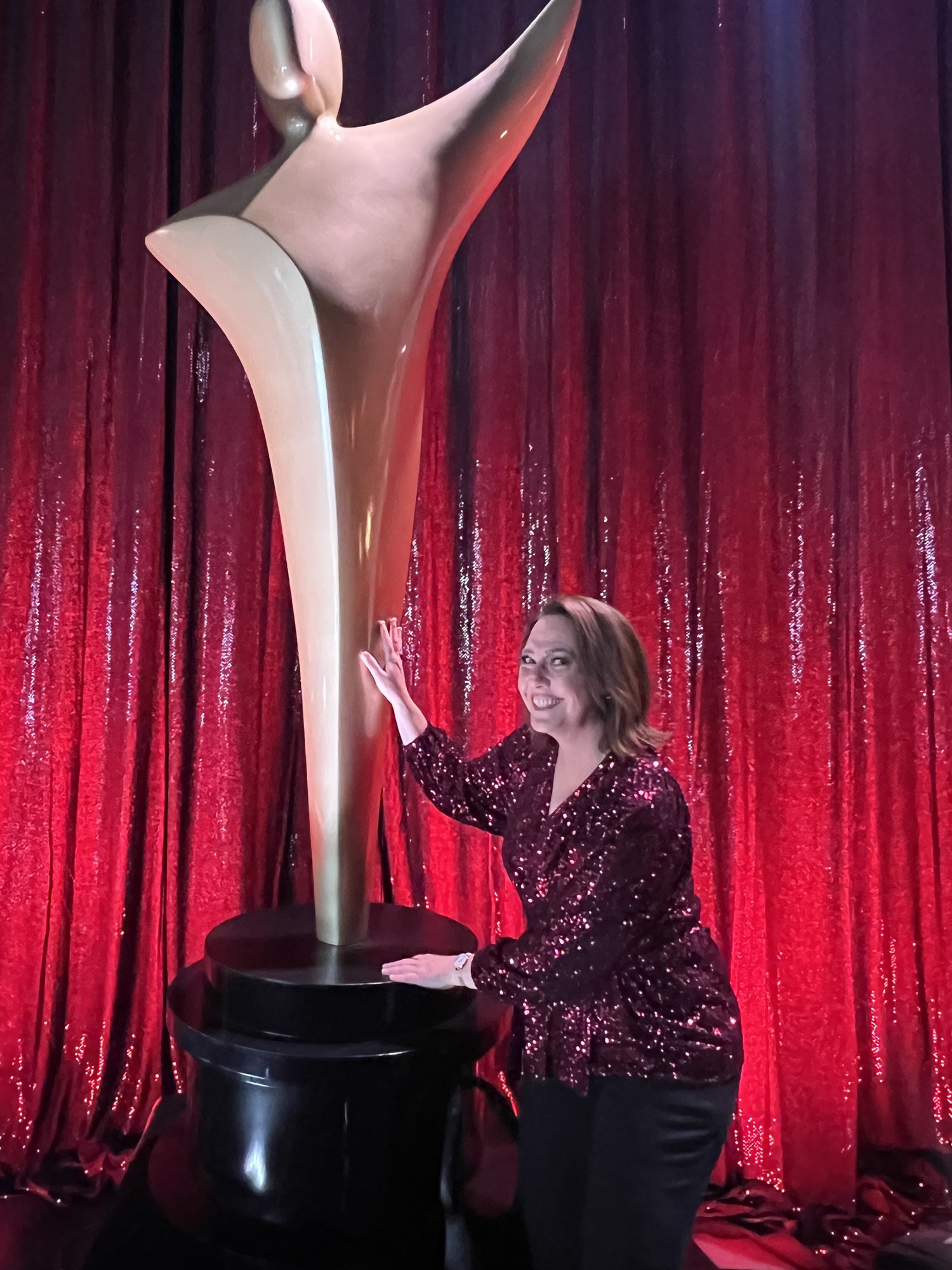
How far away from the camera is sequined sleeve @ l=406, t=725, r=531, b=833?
106cm

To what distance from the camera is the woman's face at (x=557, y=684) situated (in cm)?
89

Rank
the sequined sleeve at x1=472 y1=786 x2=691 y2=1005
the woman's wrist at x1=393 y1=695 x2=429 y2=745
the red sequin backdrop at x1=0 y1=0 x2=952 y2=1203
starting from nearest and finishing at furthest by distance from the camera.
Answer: the sequined sleeve at x1=472 y1=786 x2=691 y2=1005
the woman's wrist at x1=393 y1=695 x2=429 y2=745
the red sequin backdrop at x1=0 y1=0 x2=952 y2=1203

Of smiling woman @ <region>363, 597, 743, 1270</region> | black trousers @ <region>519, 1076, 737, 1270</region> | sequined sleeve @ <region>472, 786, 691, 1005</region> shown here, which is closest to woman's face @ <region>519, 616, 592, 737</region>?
smiling woman @ <region>363, 597, 743, 1270</region>

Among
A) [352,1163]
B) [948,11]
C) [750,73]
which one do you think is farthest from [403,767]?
[948,11]

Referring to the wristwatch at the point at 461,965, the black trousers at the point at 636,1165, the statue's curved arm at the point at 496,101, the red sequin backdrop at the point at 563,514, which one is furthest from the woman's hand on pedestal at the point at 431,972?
the statue's curved arm at the point at 496,101

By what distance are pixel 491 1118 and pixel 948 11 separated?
1.97 m

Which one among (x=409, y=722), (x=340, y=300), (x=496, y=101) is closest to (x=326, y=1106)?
(x=409, y=722)

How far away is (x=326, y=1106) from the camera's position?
88cm

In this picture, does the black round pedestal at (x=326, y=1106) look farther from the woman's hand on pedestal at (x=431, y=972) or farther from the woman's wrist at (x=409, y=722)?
the woman's wrist at (x=409, y=722)

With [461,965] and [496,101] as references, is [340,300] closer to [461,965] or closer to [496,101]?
[496,101]

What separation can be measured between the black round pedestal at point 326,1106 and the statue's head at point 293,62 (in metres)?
0.95

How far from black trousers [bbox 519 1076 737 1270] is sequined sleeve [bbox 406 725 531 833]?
317 millimetres

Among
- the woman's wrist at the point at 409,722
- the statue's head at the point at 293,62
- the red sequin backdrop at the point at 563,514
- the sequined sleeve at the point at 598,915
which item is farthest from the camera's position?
the red sequin backdrop at the point at 563,514

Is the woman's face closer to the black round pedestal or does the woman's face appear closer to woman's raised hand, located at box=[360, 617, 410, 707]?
woman's raised hand, located at box=[360, 617, 410, 707]
